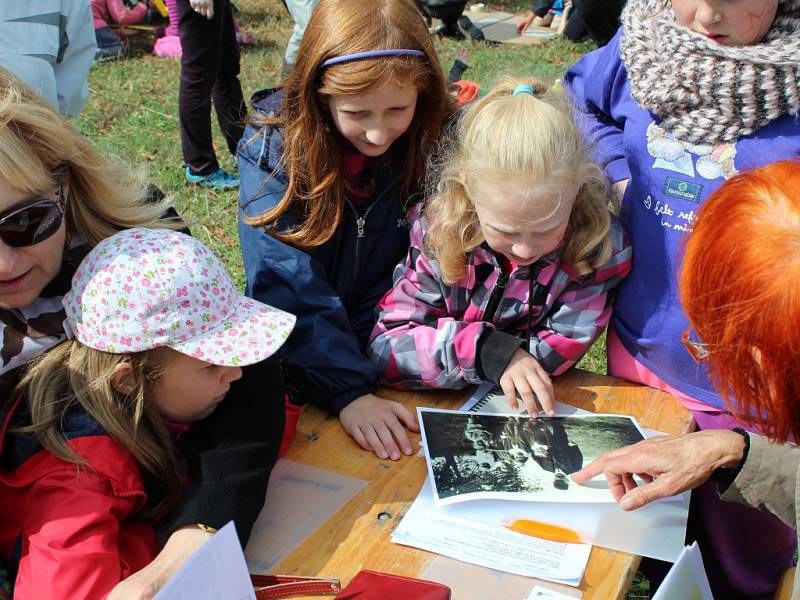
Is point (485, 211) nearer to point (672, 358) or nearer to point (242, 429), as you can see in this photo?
point (672, 358)

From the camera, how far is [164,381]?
1408mm

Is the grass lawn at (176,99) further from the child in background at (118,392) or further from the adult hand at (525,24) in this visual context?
the child in background at (118,392)

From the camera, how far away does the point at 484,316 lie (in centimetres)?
190

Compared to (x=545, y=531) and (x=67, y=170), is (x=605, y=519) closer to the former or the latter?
(x=545, y=531)

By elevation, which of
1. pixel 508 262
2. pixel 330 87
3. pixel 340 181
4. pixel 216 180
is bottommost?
pixel 216 180

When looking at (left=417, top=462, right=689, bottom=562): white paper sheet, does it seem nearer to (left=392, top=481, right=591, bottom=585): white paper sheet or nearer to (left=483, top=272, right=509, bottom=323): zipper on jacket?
(left=392, top=481, right=591, bottom=585): white paper sheet

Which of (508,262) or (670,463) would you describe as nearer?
(670,463)

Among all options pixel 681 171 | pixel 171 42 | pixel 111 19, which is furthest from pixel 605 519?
pixel 111 19

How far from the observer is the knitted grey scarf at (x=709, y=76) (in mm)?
1664

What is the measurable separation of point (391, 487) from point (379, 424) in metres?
0.17

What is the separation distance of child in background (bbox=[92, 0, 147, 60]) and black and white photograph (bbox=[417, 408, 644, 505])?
6.37 meters

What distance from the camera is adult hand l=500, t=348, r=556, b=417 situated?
1.74 meters

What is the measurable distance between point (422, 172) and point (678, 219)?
2.02 feet

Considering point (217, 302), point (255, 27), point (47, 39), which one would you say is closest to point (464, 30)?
point (255, 27)
